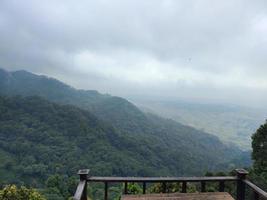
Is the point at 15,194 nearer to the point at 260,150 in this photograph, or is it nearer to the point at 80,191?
the point at 80,191

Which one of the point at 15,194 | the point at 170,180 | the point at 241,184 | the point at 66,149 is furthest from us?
the point at 66,149

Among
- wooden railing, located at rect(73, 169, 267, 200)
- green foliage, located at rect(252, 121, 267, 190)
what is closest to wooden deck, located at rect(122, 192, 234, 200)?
wooden railing, located at rect(73, 169, 267, 200)

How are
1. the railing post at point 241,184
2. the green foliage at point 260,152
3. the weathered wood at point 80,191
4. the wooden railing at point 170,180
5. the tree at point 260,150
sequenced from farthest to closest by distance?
the tree at point 260,150
the green foliage at point 260,152
the railing post at point 241,184
the wooden railing at point 170,180
the weathered wood at point 80,191

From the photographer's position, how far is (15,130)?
290 ft

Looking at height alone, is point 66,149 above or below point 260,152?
below

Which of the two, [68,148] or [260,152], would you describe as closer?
[260,152]

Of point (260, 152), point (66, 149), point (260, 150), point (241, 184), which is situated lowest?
point (66, 149)

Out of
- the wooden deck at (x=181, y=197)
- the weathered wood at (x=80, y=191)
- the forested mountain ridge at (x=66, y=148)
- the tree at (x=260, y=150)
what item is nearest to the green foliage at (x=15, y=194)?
the weathered wood at (x=80, y=191)

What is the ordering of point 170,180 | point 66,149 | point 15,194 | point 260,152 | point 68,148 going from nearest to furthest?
1. point 170,180
2. point 15,194
3. point 260,152
4. point 66,149
5. point 68,148

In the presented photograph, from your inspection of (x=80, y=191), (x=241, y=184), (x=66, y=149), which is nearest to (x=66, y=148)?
(x=66, y=149)

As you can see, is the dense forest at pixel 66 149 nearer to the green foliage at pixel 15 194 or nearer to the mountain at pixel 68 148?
the mountain at pixel 68 148

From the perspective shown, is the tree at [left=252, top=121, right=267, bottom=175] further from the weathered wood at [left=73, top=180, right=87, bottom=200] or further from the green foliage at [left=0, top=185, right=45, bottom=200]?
the weathered wood at [left=73, top=180, right=87, bottom=200]

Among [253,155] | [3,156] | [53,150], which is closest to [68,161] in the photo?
[53,150]

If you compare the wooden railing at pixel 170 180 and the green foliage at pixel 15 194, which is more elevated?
the wooden railing at pixel 170 180
